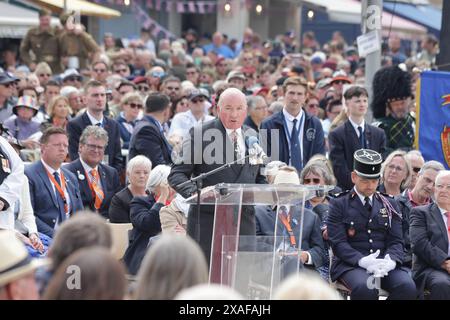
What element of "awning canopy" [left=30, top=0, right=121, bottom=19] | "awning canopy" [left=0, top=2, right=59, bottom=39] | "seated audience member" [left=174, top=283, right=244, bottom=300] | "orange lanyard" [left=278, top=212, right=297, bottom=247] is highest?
"awning canopy" [left=30, top=0, right=121, bottom=19]

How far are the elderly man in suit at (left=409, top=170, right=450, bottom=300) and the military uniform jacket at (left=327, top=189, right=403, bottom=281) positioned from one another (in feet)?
0.74

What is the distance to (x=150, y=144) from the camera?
1282 centimetres

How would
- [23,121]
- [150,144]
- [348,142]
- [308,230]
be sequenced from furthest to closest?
[23,121], [150,144], [348,142], [308,230]

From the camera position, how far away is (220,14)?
3662 cm

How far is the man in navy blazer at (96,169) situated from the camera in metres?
11.8

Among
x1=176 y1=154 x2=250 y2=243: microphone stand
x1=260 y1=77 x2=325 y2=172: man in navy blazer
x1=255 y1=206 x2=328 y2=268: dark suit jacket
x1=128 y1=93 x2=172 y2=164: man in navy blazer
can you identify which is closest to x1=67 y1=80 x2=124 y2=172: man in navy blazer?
x1=128 y1=93 x2=172 y2=164: man in navy blazer

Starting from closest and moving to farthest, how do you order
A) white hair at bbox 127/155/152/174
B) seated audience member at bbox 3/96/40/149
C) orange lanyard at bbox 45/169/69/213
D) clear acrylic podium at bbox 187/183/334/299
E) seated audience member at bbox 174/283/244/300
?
seated audience member at bbox 174/283/244/300, clear acrylic podium at bbox 187/183/334/299, orange lanyard at bbox 45/169/69/213, white hair at bbox 127/155/152/174, seated audience member at bbox 3/96/40/149

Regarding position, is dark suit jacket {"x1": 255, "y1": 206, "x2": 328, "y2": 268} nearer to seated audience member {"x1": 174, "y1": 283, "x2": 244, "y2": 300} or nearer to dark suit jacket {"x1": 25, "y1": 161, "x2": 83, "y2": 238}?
dark suit jacket {"x1": 25, "y1": 161, "x2": 83, "y2": 238}

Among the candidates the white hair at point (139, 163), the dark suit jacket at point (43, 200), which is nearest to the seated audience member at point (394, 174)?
the white hair at point (139, 163)

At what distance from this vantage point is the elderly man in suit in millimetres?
9578

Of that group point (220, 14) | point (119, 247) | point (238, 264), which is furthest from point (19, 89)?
point (220, 14)

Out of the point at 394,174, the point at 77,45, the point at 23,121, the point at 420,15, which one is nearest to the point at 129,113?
the point at 23,121

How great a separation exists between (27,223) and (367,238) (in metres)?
2.93

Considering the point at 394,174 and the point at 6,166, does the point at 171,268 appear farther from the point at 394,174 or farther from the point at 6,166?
the point at 394,174
